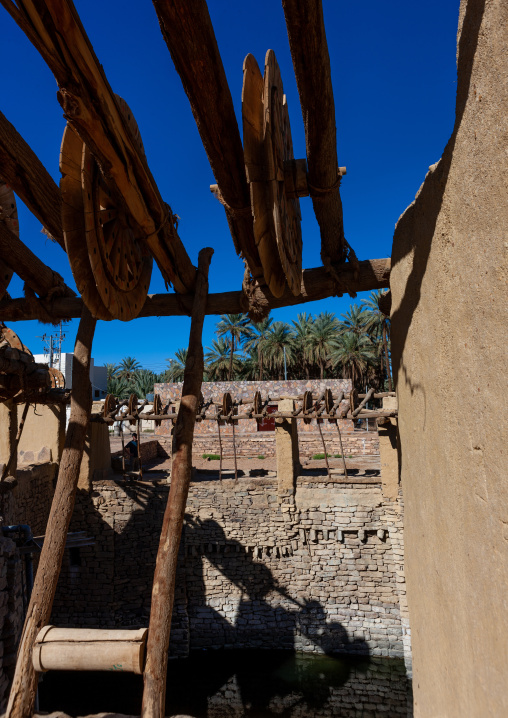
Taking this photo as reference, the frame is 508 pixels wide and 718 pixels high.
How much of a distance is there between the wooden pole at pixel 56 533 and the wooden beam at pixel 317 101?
2.51 meters

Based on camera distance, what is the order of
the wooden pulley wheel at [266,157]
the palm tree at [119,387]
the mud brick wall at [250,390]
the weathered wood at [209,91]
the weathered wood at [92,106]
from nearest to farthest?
the weathered wood at [92,106] < the weathered wood at [209,91] < the wooden pulley wheel at [266,157] < the mud brick wall at [250,390] < the palm tree at [119,387]

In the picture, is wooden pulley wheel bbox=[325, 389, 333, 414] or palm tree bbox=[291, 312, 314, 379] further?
palm tree bbox=[291, 312, 314, 379]

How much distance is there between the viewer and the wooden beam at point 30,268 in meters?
3.72

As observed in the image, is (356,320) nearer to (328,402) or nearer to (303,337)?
(303,337)

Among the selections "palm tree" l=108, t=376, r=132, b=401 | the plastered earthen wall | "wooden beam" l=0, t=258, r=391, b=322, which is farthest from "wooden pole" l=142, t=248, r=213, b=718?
"palm tree" l=108, t=376, r=132, b=401

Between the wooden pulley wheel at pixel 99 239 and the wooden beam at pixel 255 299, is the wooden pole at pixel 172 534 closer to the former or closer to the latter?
the wooden beam at pixel 255 299

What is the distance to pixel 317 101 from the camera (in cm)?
245

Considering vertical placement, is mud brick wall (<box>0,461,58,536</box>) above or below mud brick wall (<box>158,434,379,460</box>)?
below

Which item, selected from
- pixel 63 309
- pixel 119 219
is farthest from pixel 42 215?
pixel 63 309

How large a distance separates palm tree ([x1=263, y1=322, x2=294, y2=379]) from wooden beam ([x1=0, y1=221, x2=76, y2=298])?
105 feet

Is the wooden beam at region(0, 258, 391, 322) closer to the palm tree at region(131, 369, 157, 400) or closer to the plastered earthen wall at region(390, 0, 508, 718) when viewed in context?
the plastered earthen wall at region(390, 0, 508, 718)

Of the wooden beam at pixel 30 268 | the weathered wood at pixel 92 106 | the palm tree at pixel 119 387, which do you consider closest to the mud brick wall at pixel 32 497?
the wooden beam at pixel 30 268

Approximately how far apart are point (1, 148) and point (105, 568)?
1150 centimetres

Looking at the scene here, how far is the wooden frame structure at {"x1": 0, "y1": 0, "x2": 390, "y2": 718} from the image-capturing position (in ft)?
6.93
